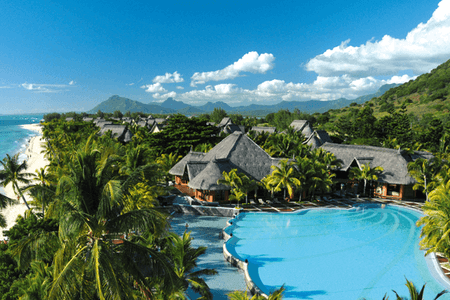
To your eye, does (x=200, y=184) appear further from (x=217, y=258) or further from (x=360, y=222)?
(x=360, y=222)

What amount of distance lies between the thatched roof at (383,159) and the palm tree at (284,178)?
8.47 meters

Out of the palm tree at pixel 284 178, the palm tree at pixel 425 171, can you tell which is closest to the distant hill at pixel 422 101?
the palm tree at pixel 425 171

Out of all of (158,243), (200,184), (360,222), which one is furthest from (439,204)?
(200,184)

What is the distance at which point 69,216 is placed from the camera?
5977 mm

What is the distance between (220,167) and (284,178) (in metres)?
5.39

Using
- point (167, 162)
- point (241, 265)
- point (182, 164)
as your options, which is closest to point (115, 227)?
point (241, 265)

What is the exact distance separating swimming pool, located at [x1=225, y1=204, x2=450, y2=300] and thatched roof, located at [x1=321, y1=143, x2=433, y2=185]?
3.30 metres

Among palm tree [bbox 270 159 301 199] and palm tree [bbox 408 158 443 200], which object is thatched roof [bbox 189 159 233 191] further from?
palm tree [bbox 408 158 443 200]

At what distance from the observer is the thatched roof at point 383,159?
23969 millimetres

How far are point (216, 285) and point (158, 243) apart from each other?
11.6ft

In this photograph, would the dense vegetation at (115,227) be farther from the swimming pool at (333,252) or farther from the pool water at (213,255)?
the swimming pool at (333,252)

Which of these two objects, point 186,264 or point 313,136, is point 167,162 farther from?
point 313,136

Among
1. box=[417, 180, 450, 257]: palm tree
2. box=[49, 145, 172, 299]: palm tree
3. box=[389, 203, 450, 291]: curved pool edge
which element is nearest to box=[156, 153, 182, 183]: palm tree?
box=[49, 145, 172, 299]: palm tree

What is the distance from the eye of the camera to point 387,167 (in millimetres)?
24844
